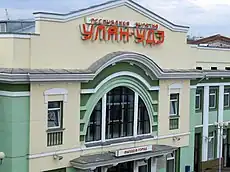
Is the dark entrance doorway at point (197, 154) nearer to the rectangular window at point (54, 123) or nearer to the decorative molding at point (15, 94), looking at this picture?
the rectangular window at point (54, 123)

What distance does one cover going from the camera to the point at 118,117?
2125 centimetres

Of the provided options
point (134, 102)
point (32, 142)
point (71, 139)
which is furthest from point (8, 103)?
point (134, 102)

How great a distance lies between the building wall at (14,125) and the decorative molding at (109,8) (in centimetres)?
260

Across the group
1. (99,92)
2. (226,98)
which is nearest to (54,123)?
(99,92)

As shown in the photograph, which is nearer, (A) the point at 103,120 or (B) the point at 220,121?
(A) the point at 103,120

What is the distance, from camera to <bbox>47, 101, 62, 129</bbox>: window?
61.2 feet

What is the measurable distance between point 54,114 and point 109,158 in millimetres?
2819

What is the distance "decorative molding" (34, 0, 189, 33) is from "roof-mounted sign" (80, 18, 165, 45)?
0.34m

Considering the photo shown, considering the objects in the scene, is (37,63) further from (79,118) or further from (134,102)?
(134,102)

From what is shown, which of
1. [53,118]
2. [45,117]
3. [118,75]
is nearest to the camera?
[45,117]

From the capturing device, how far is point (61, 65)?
18.8 m

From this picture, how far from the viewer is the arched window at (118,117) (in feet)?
66.7

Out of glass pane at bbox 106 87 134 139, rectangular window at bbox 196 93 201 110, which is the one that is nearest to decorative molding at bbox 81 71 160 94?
glass pane at bbox 106 87 134 139

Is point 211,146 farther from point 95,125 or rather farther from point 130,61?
point 95,125
